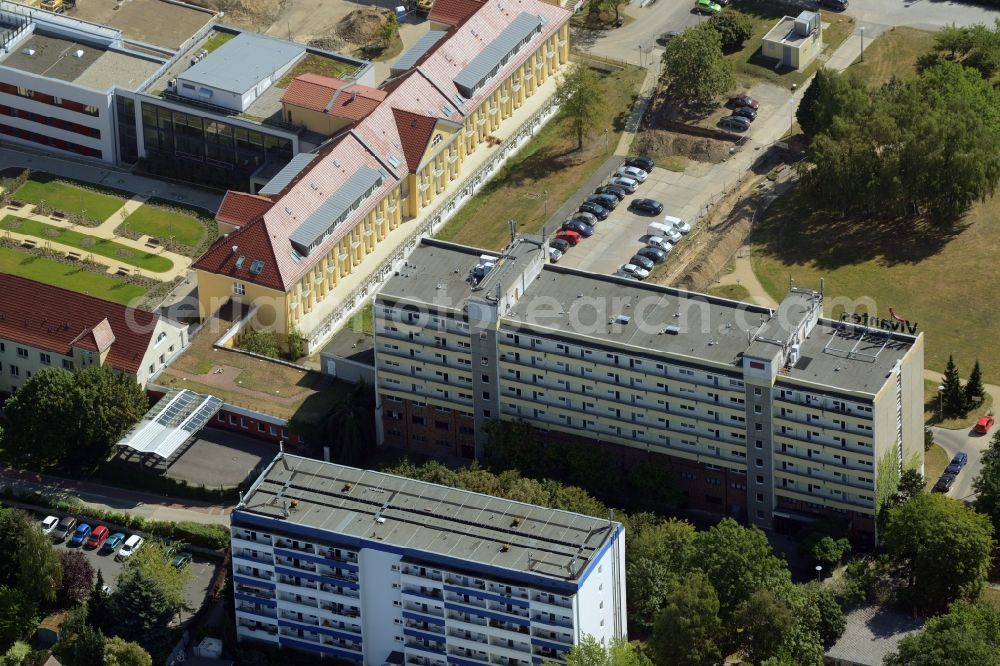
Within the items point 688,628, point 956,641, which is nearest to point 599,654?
point 688,628

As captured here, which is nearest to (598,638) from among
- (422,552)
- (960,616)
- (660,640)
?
(660,640)

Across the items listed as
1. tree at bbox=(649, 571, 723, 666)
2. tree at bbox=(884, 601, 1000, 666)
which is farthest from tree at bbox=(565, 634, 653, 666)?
tree at bbox=(884, 601, 1000, 666)

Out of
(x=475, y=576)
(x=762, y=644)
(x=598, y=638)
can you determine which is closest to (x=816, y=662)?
(x=762, y=644)

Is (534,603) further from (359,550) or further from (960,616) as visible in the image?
(960,616)

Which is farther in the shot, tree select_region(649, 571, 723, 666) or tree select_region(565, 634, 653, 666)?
tree select_region(649, 571, 723, 666)

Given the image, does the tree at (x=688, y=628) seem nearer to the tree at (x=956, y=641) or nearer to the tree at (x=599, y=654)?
the tree at (x=599, y=654)

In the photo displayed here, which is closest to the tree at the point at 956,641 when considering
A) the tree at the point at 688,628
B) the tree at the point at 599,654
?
the tree at the point at 688,628

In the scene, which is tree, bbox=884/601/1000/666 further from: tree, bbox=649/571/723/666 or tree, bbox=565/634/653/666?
tree, bbox=565/634/653/666
